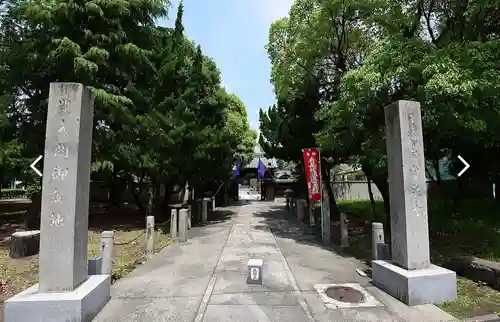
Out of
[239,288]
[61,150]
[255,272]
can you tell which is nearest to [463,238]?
[255,272]

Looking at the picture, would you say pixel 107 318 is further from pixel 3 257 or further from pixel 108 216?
pixel 108 216

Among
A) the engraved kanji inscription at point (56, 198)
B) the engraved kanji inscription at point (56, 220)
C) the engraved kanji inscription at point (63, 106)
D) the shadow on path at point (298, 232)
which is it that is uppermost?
the engraved kanji inscription at point (63, 106)

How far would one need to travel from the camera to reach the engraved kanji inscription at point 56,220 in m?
5.49

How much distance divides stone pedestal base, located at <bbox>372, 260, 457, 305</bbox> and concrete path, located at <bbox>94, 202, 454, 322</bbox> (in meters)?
0.15

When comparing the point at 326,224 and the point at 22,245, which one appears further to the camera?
the point at 326,224

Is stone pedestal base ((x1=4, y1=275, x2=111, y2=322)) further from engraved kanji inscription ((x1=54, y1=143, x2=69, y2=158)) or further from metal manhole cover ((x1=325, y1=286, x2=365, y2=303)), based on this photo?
metal manhole cover ((x1=325, y1=286, x2=365, y2=303))

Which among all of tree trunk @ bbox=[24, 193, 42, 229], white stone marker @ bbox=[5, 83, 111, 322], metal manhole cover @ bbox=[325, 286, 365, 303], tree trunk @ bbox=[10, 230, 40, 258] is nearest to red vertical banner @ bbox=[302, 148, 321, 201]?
metal manhole cover @ bbox=[325, 286, 365, 303]

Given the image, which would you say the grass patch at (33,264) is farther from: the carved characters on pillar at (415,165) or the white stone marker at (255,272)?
the carved characters on pillar at (415,165)

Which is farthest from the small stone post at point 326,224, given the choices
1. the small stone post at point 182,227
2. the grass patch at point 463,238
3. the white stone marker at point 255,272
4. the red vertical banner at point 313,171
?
the white stone marker at point 255,272

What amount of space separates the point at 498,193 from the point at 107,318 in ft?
53.7

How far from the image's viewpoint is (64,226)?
216 inches

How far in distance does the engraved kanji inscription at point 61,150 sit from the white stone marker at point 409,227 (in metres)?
5.56

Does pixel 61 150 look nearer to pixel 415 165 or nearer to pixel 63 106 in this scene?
pixel 63 106

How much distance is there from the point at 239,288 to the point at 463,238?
785 cm
